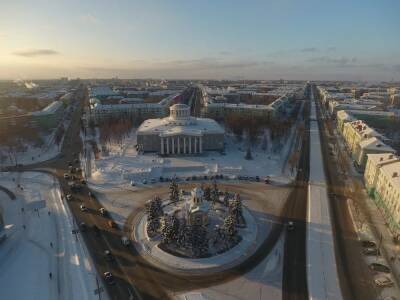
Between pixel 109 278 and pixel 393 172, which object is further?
pixel 393 172

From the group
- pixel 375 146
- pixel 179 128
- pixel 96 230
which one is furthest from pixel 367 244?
pixel 179 128

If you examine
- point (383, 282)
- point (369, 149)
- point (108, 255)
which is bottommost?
point (108, 255)

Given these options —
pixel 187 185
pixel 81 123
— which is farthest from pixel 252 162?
pixel 81 123

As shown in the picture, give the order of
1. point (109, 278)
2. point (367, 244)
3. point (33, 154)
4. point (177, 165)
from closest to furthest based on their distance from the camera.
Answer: point (109, 278) < point (367, 244) < point (177, 165) < point (33, 154)

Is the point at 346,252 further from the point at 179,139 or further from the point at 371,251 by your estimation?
the point at 179,139

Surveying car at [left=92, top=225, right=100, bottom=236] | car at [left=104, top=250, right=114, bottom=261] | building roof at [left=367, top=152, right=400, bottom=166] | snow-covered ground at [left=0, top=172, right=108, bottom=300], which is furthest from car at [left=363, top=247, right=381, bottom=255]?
car at [left=92, top=225, right=100, bottom=236]

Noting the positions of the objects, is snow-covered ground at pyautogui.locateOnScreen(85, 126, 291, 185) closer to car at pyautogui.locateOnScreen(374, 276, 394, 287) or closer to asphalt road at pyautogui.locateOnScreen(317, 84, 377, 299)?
asphalt road at pyautogui.locateOnScreen(317, 84, 377, 299)
